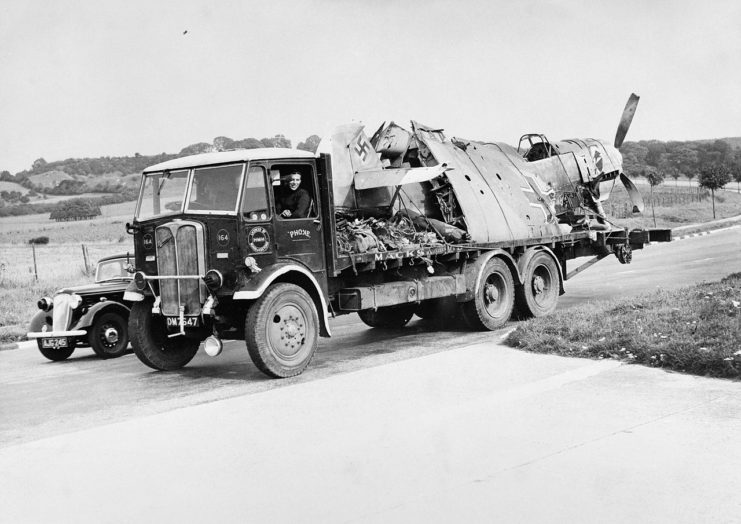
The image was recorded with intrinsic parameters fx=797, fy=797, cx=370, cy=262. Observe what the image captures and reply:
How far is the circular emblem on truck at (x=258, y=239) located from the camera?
9070 millimetres

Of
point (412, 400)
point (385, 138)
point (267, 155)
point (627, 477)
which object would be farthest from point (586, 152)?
point (627, 477)

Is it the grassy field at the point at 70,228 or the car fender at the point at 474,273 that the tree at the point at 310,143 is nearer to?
the car fender at the point at 474,273

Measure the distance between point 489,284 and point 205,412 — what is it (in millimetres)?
6214

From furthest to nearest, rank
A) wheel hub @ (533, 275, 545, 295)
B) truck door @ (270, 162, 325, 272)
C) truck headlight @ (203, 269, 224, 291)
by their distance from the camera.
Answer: wheel hub @ (533, 275, 545, 295) → truck door @ (270, 162, 325, 272) → truck headlight @ (203, 269, 224, 291)

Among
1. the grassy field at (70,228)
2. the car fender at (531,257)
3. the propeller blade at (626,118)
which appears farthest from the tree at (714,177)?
the car fender at (531,257)

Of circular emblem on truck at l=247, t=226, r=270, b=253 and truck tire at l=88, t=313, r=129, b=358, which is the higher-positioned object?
circular emblem on truck at l=247, t=226, r=270, b=253

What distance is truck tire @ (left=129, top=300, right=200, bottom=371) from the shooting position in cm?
971

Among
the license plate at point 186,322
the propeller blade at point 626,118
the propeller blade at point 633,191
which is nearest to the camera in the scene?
the license plate at point 186,322

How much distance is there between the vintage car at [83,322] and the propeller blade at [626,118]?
11068 millimetres

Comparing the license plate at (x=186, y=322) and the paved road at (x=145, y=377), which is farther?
the license plate at (x=186, y=322)

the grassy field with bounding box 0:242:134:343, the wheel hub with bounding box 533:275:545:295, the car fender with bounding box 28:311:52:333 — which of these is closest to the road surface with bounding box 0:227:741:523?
the car fender with bounding box 28:311:52:333

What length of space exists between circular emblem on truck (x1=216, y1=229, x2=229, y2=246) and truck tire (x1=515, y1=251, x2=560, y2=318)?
18.7 ft

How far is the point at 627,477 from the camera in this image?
4949 mm

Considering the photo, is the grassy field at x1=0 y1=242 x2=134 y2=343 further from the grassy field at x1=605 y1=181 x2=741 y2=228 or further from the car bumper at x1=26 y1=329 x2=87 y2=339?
the grassy field at x1=605 y1=181 x2=741 y2=228
